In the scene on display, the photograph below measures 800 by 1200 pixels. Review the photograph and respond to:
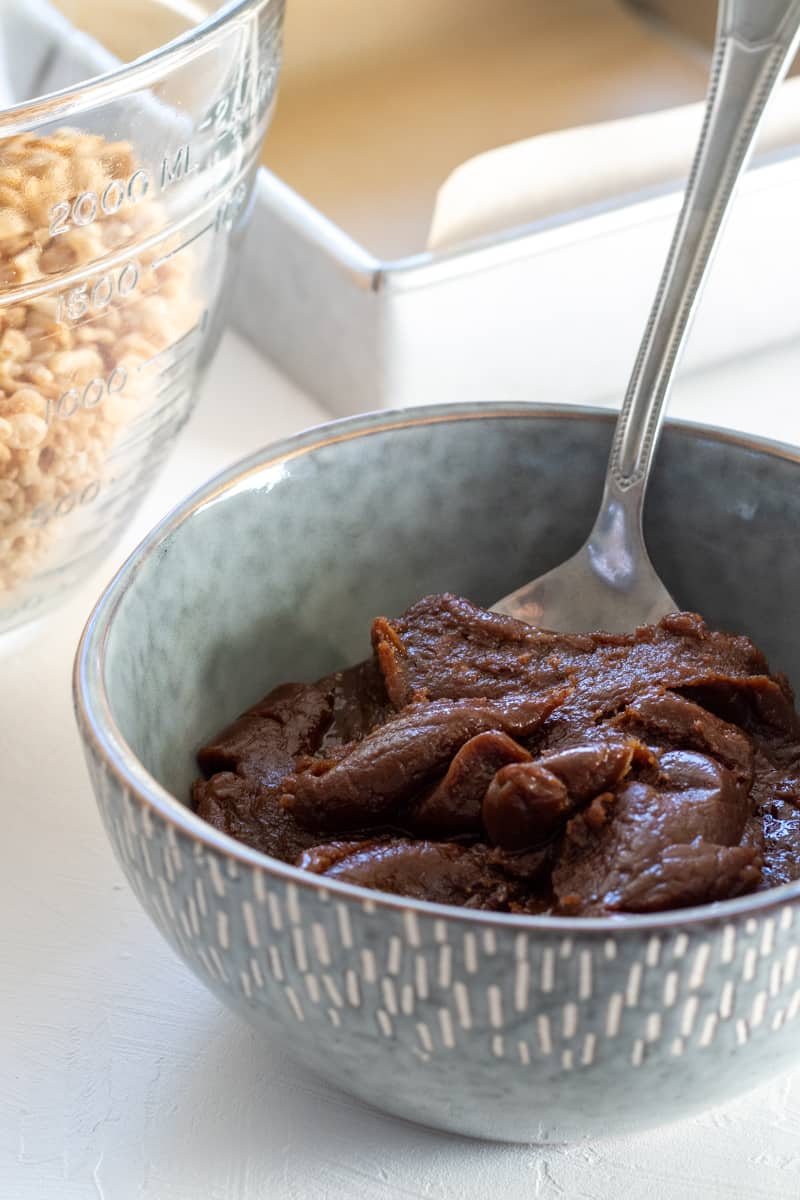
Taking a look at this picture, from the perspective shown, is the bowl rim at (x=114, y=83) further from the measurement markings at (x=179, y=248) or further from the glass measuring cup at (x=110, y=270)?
the measurement markings at (x=179, y=248)

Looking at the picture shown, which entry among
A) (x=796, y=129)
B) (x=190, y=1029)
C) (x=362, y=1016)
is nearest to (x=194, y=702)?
(x=190, y=1029)

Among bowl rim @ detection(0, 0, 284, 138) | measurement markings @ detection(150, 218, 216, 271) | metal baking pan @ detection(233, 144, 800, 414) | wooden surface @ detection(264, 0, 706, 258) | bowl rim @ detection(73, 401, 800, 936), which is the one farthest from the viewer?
wooden surface @ detection(264, 0, 706, 258)

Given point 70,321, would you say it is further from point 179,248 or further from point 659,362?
point 659,362

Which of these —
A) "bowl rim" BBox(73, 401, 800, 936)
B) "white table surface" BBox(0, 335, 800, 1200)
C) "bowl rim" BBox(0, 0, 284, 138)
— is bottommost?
"white table surface" BBox(0, 335, 800, 1200)

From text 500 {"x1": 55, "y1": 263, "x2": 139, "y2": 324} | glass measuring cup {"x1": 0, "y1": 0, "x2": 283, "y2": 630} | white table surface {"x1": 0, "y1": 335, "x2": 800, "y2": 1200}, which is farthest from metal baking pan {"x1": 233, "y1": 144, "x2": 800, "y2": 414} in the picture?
white table surface {"x1": 0, "y1": 335, "x2": 800, "y2": 1200}

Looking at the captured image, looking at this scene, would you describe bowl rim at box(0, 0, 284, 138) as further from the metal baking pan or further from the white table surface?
the white table surface

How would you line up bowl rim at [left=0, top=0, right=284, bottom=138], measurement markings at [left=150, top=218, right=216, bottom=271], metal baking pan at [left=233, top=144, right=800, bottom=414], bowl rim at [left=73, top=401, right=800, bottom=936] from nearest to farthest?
bowl rim at [left=73, top=401, right=800, bottom=936], bowl rim at [left=0, top=0, right=284, bottom=138], measurement markings at [left=150, top=218, right=216, bottom=271], metal baking pan at [left=233, top=144, right=800, bottom=414]

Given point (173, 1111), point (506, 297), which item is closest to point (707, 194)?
point (506, 297)
